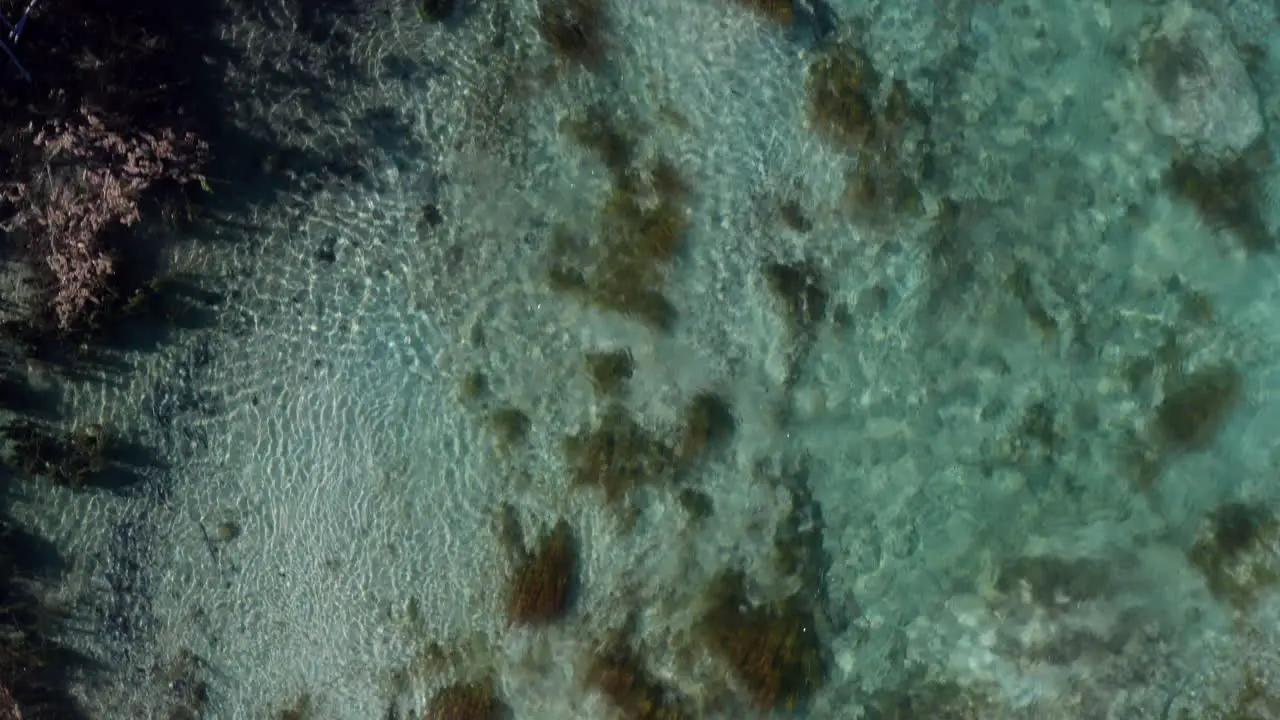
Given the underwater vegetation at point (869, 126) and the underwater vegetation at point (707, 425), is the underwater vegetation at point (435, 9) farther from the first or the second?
the underwater vegetation at point (707, 425)

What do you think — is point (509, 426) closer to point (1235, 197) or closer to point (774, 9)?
point (774, 9)

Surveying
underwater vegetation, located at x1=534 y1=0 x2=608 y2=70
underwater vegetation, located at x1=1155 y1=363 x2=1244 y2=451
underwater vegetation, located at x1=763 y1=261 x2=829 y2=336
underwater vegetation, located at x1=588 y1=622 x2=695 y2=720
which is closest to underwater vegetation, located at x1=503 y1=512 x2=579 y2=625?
underwater vegetation, located at x1=588 y1=622 x2=695 y2=720

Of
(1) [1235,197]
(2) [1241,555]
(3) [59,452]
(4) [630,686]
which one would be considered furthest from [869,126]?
(3) [59,452]

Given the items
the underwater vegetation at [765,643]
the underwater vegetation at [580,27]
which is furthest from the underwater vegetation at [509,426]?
the underwater vegetation at [580,27]

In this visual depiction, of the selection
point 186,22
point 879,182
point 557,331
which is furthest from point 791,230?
point 186,22

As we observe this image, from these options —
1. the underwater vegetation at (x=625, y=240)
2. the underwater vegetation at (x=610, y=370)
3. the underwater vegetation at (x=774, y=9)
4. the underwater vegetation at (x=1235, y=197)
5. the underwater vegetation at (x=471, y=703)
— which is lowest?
the underwater vegetation at (x=471, y=703)

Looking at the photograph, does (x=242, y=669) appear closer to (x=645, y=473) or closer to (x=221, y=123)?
(x=645, y=473)
